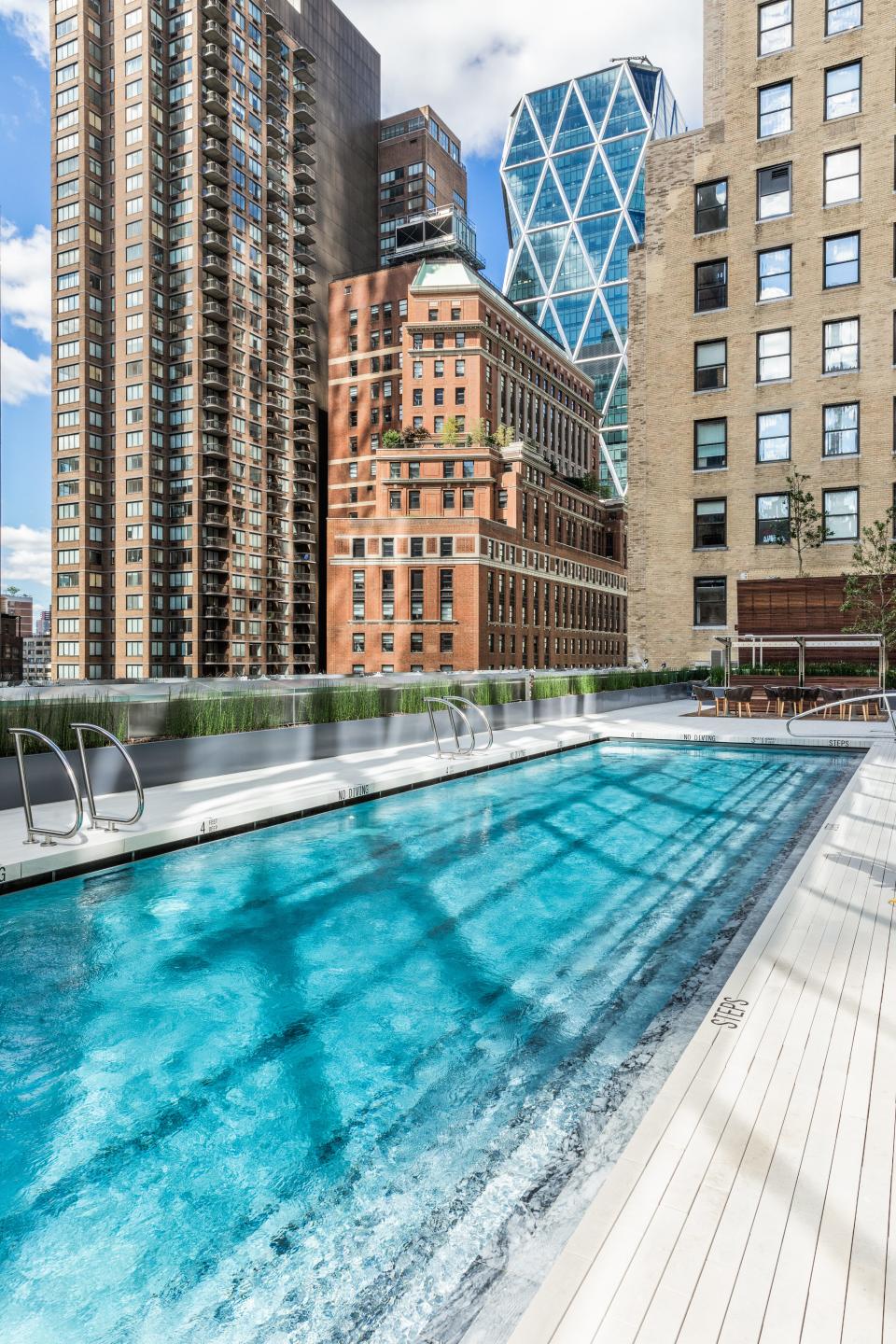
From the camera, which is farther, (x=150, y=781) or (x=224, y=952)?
(x=150, y=781)

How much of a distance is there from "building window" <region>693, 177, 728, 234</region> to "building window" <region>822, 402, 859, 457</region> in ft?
29.2

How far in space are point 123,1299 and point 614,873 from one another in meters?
6.19

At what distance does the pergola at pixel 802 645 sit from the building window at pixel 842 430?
7236 mm

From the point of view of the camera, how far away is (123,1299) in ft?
9.68

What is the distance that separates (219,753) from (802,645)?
1774cm

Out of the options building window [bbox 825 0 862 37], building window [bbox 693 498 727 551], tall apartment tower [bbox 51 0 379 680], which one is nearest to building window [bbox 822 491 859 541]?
building window [bbox 693 498 727 551]

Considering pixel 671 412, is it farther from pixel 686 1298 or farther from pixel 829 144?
pixel 686 1298

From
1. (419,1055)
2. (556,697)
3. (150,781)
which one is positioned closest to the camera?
(419,1055)

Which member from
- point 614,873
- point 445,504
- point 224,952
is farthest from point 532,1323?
point 445,504

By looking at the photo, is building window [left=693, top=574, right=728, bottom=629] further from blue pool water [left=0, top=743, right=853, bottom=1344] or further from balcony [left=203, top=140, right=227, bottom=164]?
balcony [left=203, top=140, right=227, bottom=164]

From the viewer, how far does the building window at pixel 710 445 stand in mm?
32469

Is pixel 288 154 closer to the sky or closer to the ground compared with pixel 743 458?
closer to the sky

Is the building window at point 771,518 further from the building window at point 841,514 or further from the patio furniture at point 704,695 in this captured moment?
the patio furniture at point 704,695

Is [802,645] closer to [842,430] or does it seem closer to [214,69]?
[842,430]
